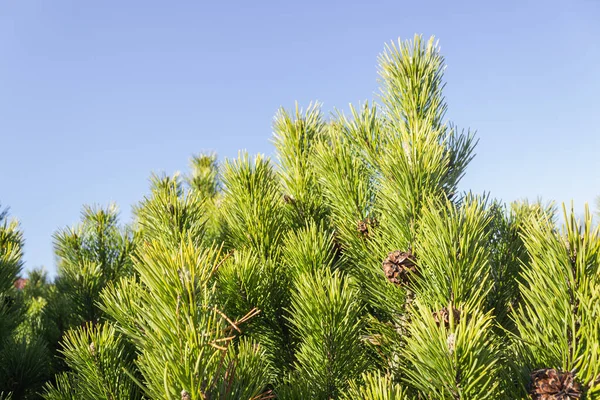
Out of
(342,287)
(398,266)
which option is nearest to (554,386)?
(398,266)

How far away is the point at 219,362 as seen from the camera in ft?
3.00

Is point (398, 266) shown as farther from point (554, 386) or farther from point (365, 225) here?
point (554, 386)

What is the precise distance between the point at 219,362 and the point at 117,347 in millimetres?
585

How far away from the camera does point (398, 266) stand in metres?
1.24

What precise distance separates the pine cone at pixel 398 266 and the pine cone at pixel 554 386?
37 centimetres

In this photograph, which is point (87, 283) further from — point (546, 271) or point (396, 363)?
point (546, 271)

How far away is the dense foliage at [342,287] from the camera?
3.05ft

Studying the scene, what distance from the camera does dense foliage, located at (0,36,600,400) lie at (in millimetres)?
931

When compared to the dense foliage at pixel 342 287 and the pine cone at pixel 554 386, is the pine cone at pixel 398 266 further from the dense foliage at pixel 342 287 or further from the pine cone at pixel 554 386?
the pine cone at pixel 554 386

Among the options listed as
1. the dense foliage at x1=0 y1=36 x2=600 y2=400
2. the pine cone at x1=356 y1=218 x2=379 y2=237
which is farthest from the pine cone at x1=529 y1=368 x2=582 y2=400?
the pine cone at x1=356 y1=218 x2=379 y2=237

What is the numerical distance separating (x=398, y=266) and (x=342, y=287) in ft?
0.70

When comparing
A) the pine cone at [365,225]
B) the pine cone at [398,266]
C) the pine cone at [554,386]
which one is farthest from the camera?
the pine cone at [365,225]

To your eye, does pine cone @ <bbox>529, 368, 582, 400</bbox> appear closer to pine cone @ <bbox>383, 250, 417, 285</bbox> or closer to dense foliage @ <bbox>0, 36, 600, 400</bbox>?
dense foliage @ <bbox>0, 36, 600, 400</bbox>

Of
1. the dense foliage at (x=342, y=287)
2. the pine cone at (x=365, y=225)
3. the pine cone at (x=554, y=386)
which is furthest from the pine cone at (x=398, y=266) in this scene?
the pine cone at (x=554, y=386)
